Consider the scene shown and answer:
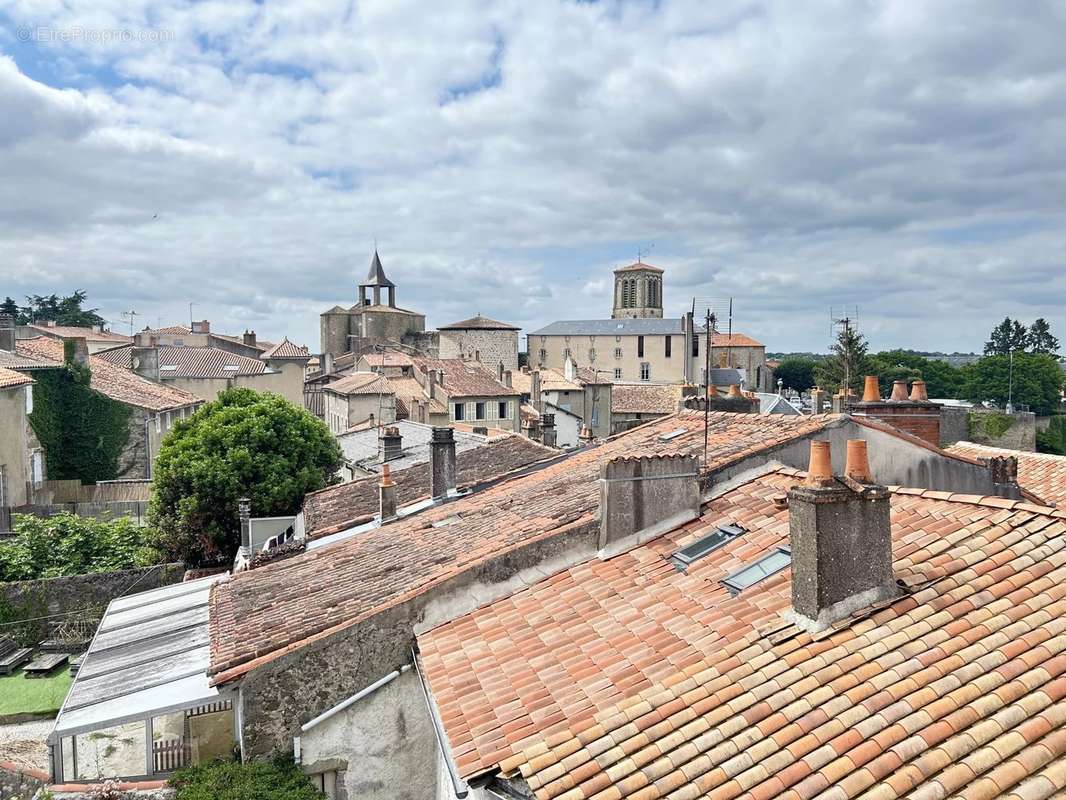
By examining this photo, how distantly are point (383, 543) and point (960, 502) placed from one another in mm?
8942

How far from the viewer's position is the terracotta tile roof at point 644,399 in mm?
71188

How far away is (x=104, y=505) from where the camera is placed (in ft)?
107

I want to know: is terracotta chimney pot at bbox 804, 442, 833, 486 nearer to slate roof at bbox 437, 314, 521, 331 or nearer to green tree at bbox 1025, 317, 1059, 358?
slate roof at bbox 437, 314, 521, 331

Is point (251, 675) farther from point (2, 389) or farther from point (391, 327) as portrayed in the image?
Result: point (391, 327)

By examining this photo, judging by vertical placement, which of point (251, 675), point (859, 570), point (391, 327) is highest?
point (391, 327)

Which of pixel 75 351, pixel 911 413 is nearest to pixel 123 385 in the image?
pixel 75 351

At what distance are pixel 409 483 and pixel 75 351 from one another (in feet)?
75.8

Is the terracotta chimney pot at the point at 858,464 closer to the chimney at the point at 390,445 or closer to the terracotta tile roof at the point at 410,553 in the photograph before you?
the terracotta tile roof at the point at 410,553

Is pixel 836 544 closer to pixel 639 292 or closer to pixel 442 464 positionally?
pixel 442 464

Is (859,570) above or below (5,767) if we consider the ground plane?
above

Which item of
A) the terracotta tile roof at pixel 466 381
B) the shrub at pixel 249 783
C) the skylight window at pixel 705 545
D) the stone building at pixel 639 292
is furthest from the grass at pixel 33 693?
the stone building at pixel 639 292

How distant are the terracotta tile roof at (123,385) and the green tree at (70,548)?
12.8m

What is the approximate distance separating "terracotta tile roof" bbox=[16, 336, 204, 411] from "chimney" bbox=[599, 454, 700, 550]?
3390cm

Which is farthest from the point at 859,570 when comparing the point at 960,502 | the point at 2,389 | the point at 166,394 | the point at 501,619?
the point at 166,394
